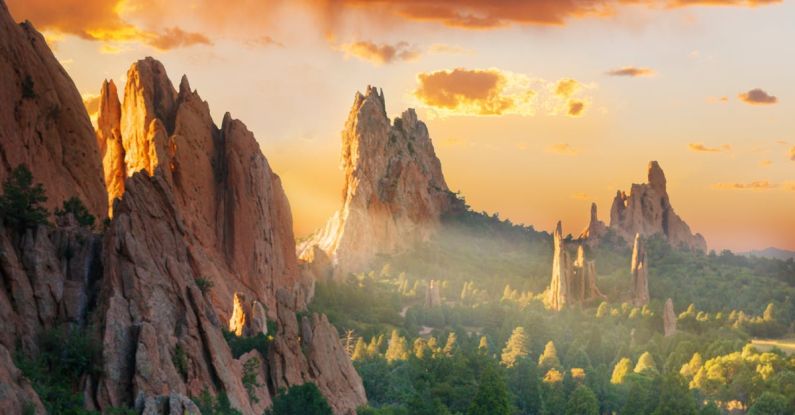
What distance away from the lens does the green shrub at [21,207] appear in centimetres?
4832

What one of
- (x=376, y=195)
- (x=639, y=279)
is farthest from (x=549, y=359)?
(x=376, y=195)

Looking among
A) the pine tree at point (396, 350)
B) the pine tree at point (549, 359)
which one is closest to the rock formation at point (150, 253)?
the pine tree at point (396, 350)

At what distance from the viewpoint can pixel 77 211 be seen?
56062 mm

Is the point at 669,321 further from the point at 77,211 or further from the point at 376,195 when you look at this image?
the point at 77,211

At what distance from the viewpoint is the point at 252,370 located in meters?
57.4

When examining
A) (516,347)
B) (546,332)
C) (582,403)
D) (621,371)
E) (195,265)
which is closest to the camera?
(195,265)

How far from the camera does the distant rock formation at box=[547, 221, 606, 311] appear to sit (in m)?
148

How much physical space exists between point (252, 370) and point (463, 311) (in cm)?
8379

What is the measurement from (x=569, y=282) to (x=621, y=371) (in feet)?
156

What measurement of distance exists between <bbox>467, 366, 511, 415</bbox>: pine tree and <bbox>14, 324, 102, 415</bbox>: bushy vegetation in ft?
115

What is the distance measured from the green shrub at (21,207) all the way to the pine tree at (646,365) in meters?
65.0

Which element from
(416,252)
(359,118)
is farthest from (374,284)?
(359,118)

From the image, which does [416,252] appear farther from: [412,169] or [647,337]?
[647,337]

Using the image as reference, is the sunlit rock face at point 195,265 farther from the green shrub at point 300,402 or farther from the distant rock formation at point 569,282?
the distant rock formation at point 569,282
